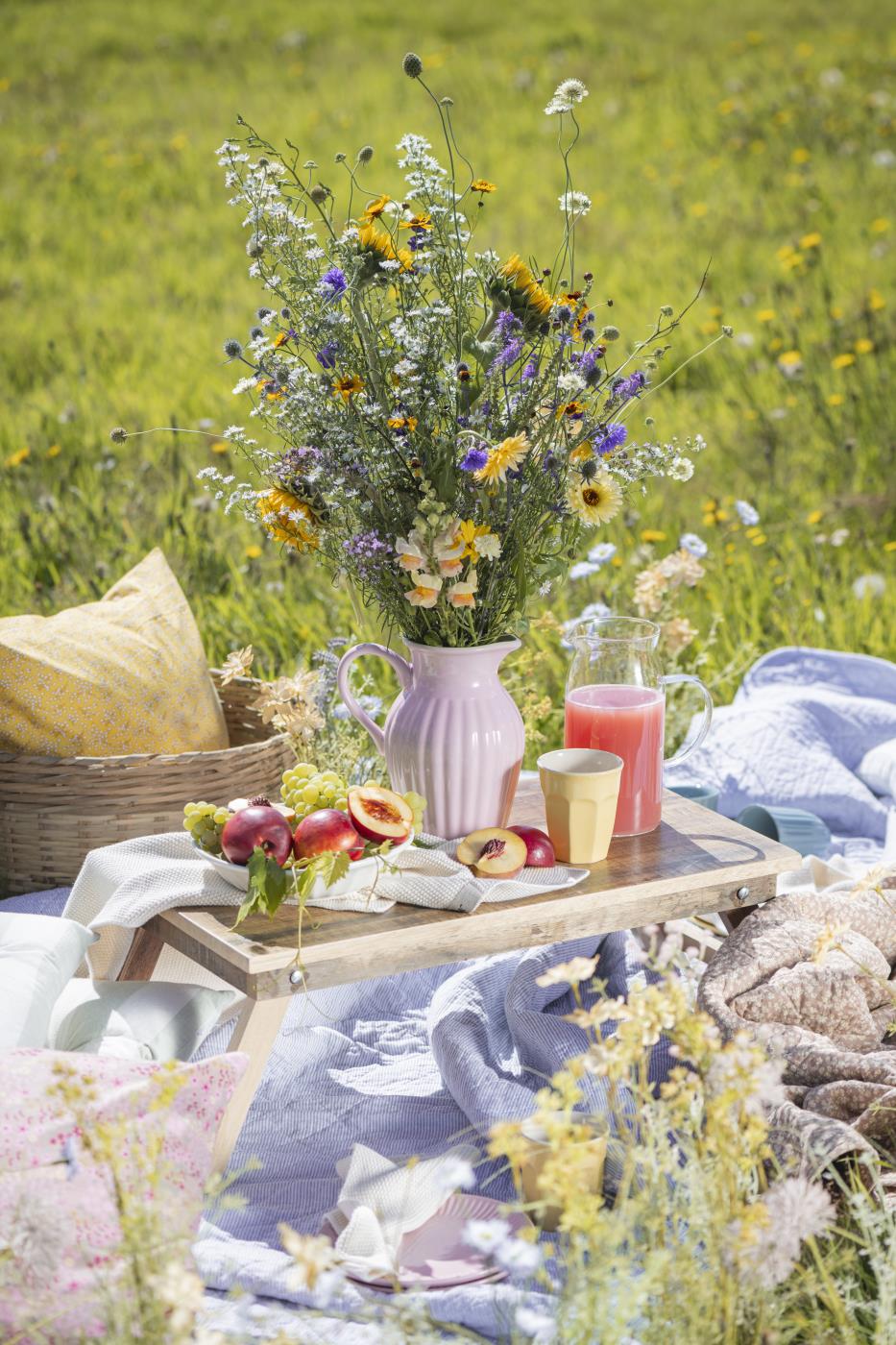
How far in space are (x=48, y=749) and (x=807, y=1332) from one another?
6.17 ft

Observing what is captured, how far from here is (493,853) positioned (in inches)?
81.1

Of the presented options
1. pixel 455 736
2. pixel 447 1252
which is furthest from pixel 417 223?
pixel 447 1252

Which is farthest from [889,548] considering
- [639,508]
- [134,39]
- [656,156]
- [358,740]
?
[134,39]

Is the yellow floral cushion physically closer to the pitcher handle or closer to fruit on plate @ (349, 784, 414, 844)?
the pitcher handle

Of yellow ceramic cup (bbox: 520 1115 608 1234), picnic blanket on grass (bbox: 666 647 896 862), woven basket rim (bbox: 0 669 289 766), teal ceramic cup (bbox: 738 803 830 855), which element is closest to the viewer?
yellow ceramic cup (bbox: 520 1115 608 1234)

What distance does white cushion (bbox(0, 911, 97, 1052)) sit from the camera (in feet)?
6.63

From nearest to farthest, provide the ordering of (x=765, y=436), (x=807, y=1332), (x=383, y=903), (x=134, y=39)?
(x=807, y=1332), (x=383, y=903), (x=765, y=436), (x=134, y=39)

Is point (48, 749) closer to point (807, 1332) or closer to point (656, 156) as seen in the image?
point (807, 1332)

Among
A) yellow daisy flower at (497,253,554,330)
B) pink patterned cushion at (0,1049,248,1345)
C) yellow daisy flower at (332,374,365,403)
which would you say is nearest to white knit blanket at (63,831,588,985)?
pink patterned cushion at (0,1049,248,1345)

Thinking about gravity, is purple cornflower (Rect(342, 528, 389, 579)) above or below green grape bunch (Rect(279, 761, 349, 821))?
above

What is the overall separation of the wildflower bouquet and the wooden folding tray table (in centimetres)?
39

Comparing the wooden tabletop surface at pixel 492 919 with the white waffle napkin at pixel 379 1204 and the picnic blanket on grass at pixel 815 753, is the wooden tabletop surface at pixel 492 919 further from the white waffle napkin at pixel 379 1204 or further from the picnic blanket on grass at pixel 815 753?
the picnic blanket on grass at pixel 815 753

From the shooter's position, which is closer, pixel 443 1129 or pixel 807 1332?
pixel 807 1332

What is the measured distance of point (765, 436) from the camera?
5.65 meters
